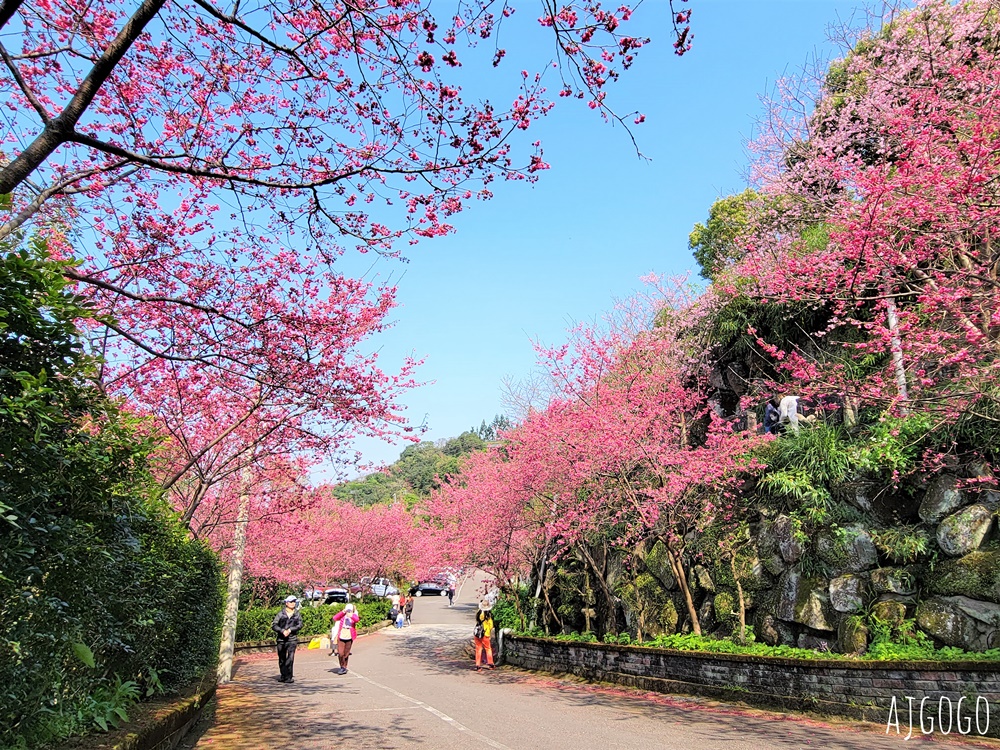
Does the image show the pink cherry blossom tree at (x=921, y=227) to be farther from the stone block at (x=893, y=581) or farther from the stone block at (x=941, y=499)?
the stone block at (x=893, y=581)

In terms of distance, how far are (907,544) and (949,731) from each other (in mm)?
3181

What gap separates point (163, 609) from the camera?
7.05 meters

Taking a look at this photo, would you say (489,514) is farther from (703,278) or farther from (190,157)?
(190,157)

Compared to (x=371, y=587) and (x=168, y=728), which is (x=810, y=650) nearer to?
(x=168, y=728)

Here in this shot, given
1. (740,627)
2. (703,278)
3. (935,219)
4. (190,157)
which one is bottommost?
(740,627)

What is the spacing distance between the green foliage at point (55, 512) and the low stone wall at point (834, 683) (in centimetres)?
904

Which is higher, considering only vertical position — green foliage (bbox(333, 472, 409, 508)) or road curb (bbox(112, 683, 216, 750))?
green foliage (bbox(333, 472, 409, 508))

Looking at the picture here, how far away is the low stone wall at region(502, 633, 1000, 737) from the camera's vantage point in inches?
304

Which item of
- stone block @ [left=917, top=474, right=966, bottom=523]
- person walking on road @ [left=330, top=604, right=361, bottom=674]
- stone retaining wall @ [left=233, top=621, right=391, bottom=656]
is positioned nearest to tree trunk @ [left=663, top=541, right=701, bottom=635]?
stone block @ [left=917, top=474, right=966, bottom=523]

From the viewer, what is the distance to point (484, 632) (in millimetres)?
17688

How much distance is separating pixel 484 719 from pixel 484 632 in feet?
27.8

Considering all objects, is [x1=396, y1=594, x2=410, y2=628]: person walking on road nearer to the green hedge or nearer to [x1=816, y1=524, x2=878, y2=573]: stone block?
the green hedge

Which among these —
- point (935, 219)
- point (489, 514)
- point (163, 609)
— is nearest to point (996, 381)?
point (935, 219)

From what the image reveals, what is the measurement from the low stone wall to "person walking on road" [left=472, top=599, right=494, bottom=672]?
400 cm
